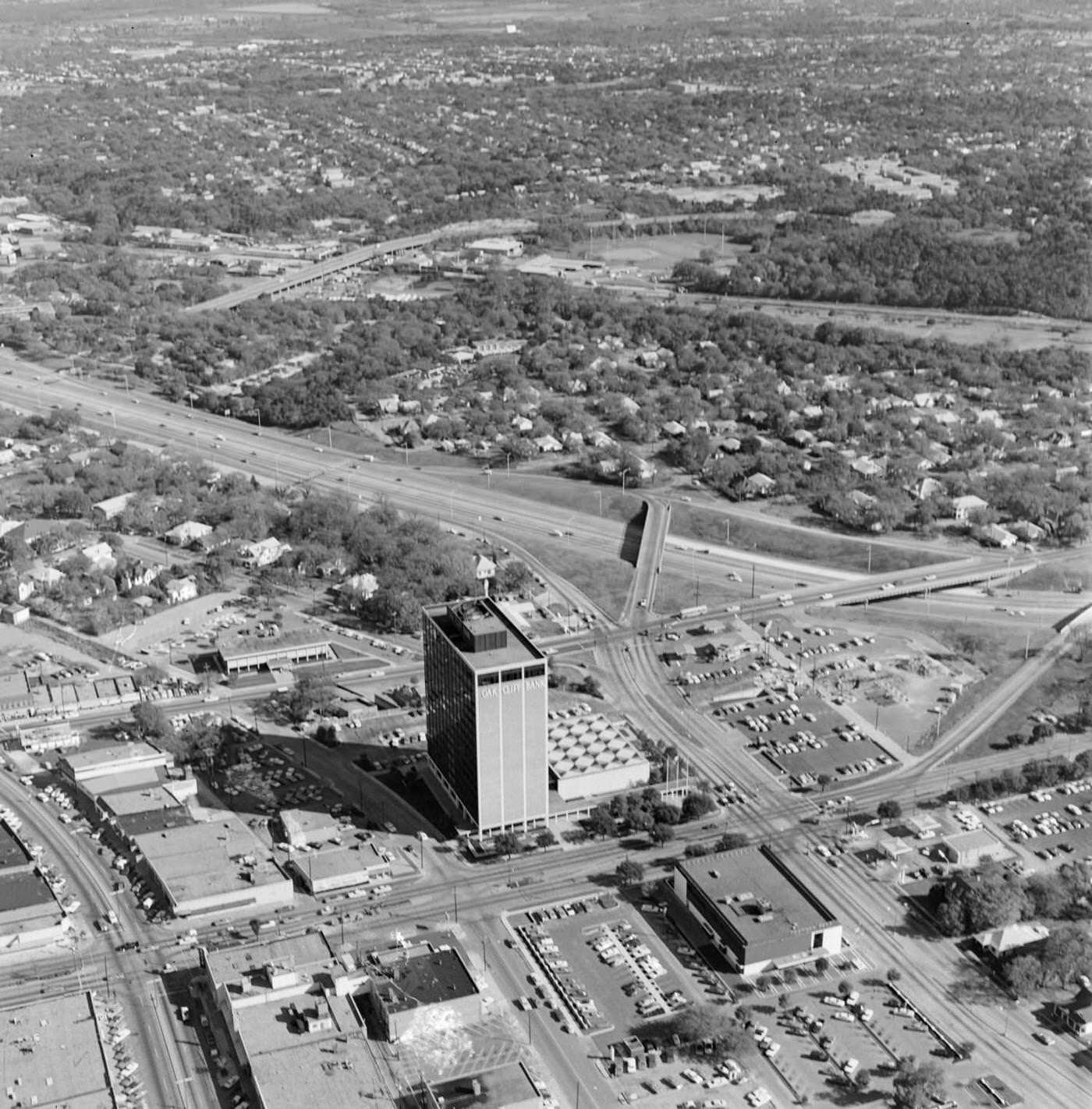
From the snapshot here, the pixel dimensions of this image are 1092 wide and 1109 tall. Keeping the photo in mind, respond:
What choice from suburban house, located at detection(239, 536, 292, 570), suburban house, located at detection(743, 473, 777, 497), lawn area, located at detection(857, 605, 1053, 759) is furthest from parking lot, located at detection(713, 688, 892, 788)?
suburban house, located at detection(239, 536, 292, 570)

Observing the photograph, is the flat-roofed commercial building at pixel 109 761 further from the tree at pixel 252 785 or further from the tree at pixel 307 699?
the tree at pixel 307 699

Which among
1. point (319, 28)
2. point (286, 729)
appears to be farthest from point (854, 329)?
point (319, 28)

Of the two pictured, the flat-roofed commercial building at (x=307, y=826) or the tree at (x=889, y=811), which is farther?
the tree at (x=889, y=811)

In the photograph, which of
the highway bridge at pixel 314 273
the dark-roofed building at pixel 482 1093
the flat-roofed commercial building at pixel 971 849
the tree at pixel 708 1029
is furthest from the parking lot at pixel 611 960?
the highway bridge at pixel 314 273

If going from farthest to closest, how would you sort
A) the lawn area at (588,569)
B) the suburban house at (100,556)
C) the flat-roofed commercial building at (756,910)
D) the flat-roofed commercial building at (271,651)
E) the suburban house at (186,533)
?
the suburban house at (186,533), the suburban house at (100,556), the lawn area at (588,569), the flat-roofed commercial building at (271,651), the flat-roofed commercial building at (756,910)

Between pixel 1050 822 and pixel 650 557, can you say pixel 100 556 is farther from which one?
pixel 1050 822

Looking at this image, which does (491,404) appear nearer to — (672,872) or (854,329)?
(854,329)
